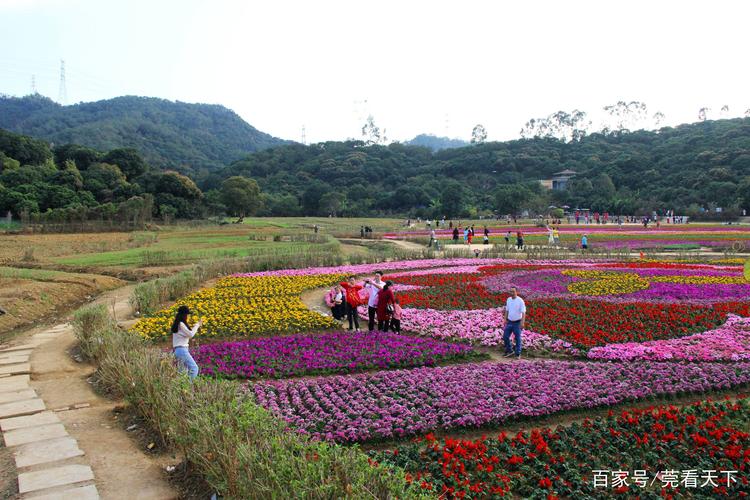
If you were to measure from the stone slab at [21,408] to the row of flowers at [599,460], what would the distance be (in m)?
6.29

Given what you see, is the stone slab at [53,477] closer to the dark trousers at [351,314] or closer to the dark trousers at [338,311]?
the dark trousers at [351,314]

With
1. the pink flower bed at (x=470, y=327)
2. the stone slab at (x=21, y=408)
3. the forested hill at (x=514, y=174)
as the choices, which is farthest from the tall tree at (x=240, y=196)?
the stone slab at (x=21, y=408)

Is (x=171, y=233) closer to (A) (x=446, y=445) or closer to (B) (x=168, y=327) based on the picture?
(B) (x=168, y=327)

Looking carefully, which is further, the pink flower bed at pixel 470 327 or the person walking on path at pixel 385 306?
the person walking on path at pixel 385 306

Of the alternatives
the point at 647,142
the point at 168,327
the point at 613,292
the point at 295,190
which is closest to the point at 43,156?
the point at 295,190

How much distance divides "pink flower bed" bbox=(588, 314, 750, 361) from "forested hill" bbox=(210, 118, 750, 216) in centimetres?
6276

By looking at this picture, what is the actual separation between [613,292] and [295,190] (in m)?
98.7

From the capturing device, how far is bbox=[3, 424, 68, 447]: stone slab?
8289 millimetres

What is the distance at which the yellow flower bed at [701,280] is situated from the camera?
2209cm

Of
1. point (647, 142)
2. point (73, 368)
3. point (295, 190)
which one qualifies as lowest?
point (73, 368)

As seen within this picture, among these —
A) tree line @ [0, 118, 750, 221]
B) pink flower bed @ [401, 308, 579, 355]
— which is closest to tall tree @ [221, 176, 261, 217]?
tree line @ [0, 118, 750, 221]

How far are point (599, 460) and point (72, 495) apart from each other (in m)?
6.89

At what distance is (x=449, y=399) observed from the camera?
984cm

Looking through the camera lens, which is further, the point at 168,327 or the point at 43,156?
the point at 43,156
